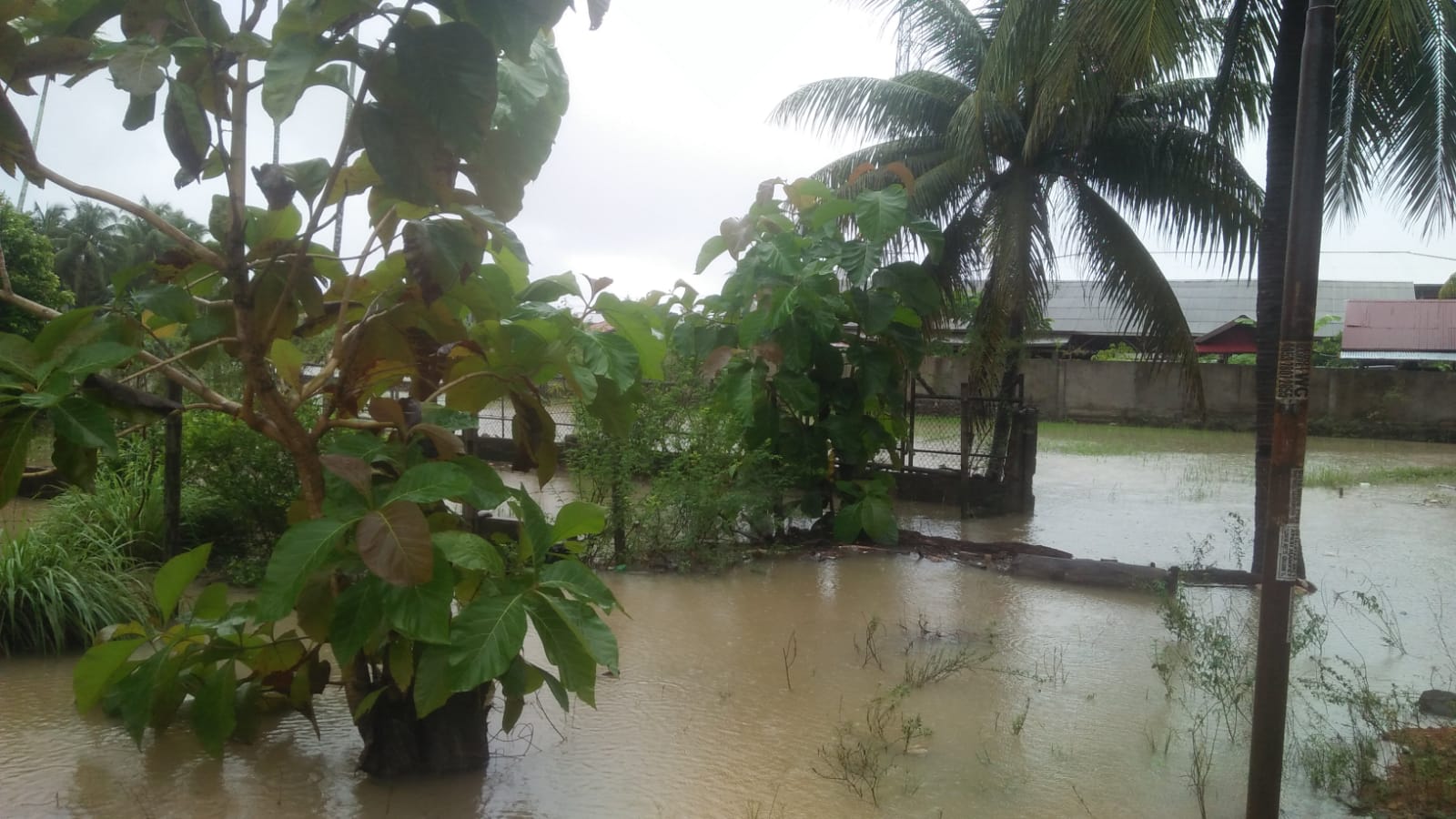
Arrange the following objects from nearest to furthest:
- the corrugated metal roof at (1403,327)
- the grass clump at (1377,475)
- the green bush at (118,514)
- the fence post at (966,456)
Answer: the green bush at (118,514) → the fence post at (966,456) → the grass clump at (1377,475) → the corrugated metal roof at (1403,327)

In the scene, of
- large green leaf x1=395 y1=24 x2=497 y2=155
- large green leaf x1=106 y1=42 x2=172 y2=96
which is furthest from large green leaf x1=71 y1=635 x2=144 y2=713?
large green leaf x1=395 y1=24 x2=497 y2=155

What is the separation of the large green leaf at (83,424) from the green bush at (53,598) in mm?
2586

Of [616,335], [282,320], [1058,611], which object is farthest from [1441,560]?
[282,320]

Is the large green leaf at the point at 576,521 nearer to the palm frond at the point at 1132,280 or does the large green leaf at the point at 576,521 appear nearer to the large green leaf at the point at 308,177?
the large green leaf at the point at 308,177

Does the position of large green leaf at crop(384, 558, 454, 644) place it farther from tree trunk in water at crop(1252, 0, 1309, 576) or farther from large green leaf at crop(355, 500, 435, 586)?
tree trunk in water at crop(1252, 0, 1309, 576)

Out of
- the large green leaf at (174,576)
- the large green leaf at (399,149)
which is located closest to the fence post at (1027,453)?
the large green leaf at (174,576)

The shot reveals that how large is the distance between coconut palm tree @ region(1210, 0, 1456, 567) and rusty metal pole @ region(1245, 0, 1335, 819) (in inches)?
136

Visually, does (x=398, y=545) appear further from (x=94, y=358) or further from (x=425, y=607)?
(x=94, y=358)

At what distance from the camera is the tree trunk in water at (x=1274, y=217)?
704 cm

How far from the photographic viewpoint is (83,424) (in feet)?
9.88

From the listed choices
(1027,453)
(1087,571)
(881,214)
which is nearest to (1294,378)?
(1087,571)

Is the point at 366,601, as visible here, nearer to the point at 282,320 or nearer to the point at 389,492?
the point at 389,492

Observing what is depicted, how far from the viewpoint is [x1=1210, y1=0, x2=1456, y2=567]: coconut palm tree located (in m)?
7.01

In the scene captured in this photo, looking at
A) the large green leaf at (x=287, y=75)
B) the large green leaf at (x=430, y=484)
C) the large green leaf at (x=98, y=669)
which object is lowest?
the large green leaf at (x=98, y=669)
